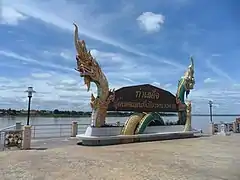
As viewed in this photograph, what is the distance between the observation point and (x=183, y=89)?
58.3 feet

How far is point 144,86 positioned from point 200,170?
8.11m

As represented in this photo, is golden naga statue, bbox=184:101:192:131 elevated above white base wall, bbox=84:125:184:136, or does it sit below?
above

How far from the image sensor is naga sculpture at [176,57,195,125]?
17469mm

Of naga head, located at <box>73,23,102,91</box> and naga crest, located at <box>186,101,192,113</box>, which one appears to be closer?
naga head, located at <box>73,23,102,91</box>

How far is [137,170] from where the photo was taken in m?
7.29

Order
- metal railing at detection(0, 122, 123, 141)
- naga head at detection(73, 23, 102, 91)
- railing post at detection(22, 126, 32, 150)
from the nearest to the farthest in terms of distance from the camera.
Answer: railing post at detection(22, 126, 32, 150)
naga head at detection(73, 23, 102, 91)
metal railing at detection(0, 122, 123, 141)

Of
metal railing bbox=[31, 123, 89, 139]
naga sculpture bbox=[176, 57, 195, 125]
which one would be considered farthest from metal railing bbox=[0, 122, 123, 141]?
naga sculpture bbox=[176, 57, 195, 125]

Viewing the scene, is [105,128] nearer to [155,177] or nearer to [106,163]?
[106,163]

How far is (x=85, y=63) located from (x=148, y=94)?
14.2 ft

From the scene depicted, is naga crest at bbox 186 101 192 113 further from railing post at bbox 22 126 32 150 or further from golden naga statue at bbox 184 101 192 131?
railing post at bbox 22 126 32 150

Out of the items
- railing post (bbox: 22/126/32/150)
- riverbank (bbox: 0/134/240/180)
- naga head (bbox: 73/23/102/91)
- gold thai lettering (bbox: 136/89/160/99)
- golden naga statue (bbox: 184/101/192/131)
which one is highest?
naga head (bbox: 73/23/102/91)

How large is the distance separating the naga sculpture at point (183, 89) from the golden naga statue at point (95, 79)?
224 inches

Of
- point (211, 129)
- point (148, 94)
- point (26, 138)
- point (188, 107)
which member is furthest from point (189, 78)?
point (26, 138)

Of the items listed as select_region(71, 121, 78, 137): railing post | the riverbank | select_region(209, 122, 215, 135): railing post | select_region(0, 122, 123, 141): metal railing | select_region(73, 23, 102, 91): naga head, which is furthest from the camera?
select_region(209, 122, 215, 135): railing post
